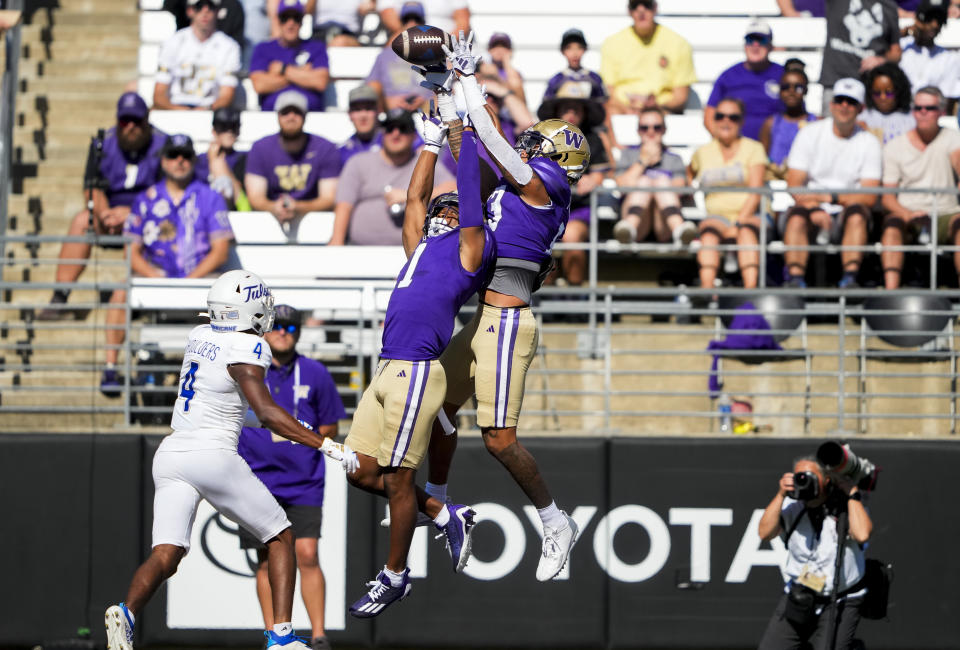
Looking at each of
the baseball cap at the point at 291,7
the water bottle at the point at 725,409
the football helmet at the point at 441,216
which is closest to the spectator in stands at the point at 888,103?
the water bottle at the point at 725,409

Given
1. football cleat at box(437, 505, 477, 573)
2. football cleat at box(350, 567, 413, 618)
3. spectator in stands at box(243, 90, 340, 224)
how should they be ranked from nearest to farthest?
football cleat at box(350, 567, 413, 618), football cleat at box(437, 505, 477, 573), spectator in stands at box(243, 90, 340, 224)

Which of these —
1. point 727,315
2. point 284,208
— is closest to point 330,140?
point 284,208

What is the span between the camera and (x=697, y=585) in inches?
468

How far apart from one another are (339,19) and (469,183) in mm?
7961

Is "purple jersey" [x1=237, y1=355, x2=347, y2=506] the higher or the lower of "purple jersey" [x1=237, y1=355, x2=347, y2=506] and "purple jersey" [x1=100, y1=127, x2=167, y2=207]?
the lower

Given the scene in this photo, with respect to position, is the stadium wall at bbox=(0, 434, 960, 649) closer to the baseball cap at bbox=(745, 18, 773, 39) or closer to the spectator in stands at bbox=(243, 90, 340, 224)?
the spectator in stands at bbox=(243, 90, 340, 224)

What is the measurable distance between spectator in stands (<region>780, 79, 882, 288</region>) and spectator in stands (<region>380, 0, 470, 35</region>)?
346cm

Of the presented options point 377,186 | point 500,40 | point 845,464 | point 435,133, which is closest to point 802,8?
point 500,40

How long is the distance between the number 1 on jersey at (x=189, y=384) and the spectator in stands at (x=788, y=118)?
6777 mm

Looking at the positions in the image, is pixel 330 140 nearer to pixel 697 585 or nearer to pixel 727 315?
pixel 727 315

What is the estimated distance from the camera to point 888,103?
44.8 ft

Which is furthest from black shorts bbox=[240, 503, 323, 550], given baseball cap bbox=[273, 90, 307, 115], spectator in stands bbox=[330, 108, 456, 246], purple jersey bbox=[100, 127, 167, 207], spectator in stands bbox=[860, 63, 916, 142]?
spectator in stands bbox=[860, 63, 916, 142]

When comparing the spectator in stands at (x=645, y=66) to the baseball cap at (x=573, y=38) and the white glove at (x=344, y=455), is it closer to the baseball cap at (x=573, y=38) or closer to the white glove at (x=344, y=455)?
the baseball cap at (x=573, y=38)

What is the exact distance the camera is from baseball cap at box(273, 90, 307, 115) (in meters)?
13.3
